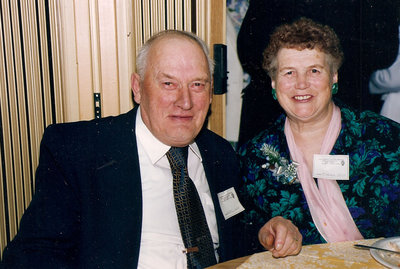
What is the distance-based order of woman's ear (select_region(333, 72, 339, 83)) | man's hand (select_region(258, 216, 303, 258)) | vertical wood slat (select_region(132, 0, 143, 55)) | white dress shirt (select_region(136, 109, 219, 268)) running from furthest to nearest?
vertical wood slat (select_region(132, 0, 143, 55)), woman's ear (select_region(333, 72, 339, 83)), white dress shirt (select_region(136, 109, 219, 268)), man's hand (select_region(258, 216, 303, 258))

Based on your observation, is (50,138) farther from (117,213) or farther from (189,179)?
(189,179)

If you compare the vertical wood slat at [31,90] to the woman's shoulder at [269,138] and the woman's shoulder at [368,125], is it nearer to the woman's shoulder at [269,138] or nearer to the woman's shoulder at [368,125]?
the woman's shoulder at [269,138]

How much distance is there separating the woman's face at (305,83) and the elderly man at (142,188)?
0.42 metres

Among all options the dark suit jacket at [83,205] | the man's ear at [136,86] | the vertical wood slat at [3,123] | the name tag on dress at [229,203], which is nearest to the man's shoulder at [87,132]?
the dark suit jacket at [83,205]

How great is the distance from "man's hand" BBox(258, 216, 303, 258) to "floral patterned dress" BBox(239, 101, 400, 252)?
51cm

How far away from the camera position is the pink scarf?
186cm

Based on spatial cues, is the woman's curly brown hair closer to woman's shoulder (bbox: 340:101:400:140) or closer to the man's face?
woman's shoulder (bbox: 340:101:400:140)

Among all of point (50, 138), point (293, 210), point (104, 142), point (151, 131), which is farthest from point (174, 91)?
point (293, 210)

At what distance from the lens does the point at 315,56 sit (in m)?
1.91

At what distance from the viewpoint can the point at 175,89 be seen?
175cm

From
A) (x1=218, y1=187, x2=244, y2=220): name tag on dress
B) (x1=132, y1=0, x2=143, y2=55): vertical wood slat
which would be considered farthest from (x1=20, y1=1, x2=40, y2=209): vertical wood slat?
(x1=218, y1=187, x2=244, y2=220): name tag on dress

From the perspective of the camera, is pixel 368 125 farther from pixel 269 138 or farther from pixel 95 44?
pixel 95 44

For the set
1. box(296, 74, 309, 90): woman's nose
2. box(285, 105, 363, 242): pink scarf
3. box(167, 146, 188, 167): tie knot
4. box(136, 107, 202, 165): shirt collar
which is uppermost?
box(296, 74, 309, 90): woman's nose

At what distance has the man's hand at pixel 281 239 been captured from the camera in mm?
1305
